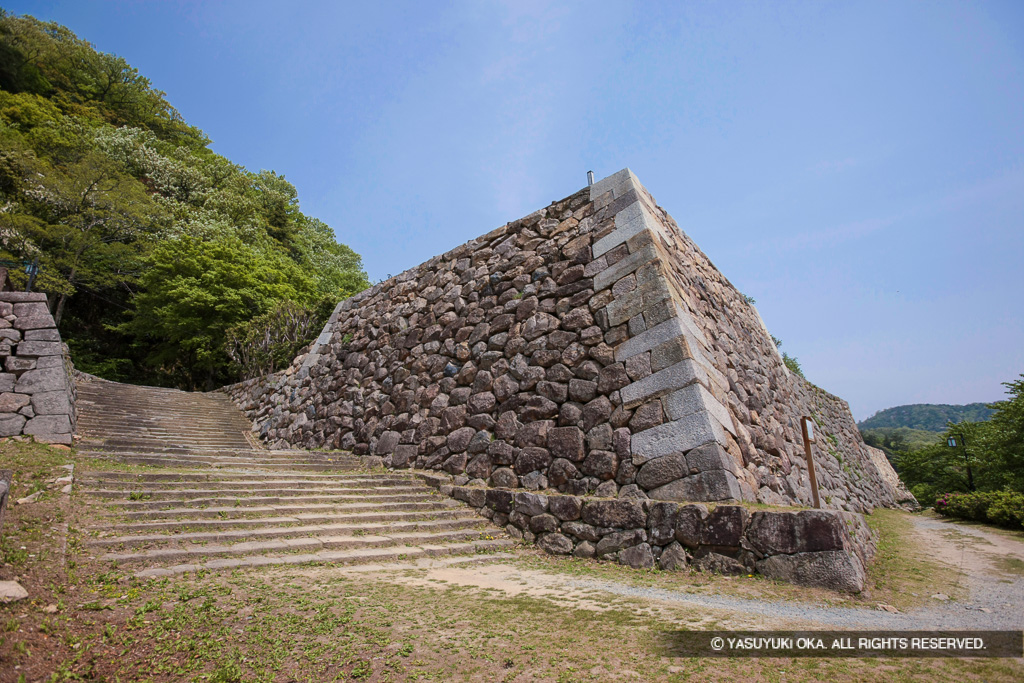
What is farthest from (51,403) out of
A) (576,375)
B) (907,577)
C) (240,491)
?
(907,577)

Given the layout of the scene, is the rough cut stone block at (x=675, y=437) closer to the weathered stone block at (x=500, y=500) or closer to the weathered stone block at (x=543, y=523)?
the weathered stone block at (x=543, y=523)

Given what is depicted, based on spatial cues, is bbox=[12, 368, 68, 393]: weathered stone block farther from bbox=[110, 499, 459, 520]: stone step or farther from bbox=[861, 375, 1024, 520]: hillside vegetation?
bbox=[861, 375, 1024, 520]: hillside vegetation

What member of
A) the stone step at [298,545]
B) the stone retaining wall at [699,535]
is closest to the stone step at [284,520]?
the stone step at [298,545]

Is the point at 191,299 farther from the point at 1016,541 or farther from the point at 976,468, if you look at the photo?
the point at 976,468

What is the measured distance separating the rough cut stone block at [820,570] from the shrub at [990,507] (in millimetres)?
7863

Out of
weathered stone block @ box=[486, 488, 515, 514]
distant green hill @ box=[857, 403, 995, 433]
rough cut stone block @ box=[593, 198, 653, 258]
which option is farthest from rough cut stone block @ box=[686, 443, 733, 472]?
distant green hill @ box=[857, 403, 995, 433]

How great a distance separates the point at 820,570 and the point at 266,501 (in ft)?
17.9

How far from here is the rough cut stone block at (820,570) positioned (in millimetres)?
3609

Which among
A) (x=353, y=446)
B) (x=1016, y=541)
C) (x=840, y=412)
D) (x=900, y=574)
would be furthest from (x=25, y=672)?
(x=840, y=412)

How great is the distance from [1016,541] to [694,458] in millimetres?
6411

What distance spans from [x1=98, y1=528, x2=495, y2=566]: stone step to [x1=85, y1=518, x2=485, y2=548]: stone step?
0.08 metres

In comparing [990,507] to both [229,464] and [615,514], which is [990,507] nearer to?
[615,514]

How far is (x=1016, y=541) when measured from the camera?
7.18m

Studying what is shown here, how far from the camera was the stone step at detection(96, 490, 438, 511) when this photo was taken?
456 cm
